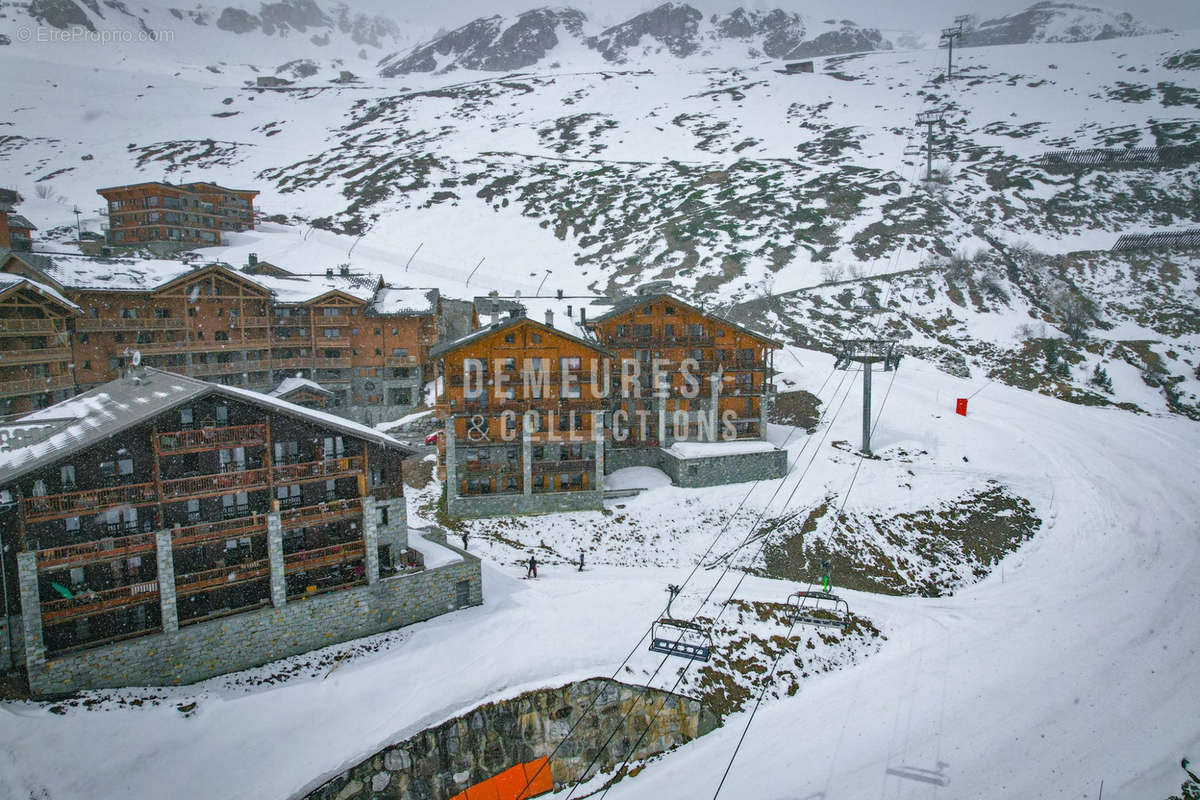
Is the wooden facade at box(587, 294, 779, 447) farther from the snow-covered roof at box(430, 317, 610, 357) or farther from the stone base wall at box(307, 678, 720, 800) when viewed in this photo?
the stone base wall at box(307, 678, 720, 800)

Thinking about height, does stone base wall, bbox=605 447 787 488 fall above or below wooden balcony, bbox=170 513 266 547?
below

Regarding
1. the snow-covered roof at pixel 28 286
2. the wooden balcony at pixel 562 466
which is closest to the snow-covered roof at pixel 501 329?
the wooden balcony at pixel 562 466

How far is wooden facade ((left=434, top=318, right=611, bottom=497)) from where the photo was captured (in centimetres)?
4081

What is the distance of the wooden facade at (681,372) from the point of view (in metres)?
47.1

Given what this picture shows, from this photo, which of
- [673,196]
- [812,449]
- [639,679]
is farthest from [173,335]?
[673,196]

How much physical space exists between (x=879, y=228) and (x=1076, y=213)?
90.2ft

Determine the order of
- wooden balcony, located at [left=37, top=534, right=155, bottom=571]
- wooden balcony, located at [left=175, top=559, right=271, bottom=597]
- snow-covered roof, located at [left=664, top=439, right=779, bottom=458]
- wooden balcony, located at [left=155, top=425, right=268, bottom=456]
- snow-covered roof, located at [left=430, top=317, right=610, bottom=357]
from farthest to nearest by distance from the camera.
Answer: snow-covered roof, located at [left=664, top=439, right=779, bottom=458]
snow-covered roof, located at [left=430, top=317, right=610, bottom=357]
wooden balcony, located at [left=175, top=559, right=271, bottom=597]
wooden balcony, located at [left=155, top=425, right=268, bottom=456]
wooden balcony, located at [left=37, top=534, right=155, bottom=571]

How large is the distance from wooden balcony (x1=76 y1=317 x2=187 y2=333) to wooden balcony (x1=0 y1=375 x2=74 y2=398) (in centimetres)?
393

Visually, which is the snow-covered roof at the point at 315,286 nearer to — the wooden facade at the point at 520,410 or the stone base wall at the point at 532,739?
the wooden facade at the point at 520,410

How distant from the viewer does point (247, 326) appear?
53938 millimetres

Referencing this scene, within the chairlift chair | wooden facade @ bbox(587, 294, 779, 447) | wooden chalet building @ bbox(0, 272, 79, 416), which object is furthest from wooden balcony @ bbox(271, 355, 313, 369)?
the chairlift chair

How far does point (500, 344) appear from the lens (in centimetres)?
4103

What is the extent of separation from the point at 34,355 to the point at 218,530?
30.3 m

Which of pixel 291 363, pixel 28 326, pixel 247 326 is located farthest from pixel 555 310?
pixel 28 326
